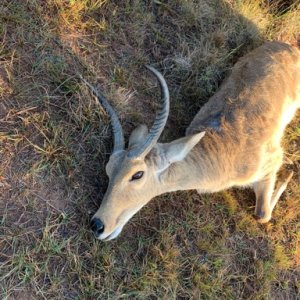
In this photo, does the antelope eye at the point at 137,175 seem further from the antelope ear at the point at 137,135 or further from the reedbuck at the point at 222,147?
the antelope ear at the point at 137,135

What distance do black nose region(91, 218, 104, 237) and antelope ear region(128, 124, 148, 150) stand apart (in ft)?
2.58

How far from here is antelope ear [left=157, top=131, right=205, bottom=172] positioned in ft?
16.5

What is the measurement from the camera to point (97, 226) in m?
4.70

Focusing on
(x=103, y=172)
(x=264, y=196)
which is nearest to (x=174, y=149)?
(x=103, y=172)

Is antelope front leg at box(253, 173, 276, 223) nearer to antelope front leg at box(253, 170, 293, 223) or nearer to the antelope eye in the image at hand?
antelope front leg at box(253, 170, 293, 223)

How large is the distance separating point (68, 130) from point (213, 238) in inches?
79.1

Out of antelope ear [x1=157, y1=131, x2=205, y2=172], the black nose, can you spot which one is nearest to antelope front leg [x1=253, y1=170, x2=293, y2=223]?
antelope ear [x1=157, y1=131, x2=205, y2=172]

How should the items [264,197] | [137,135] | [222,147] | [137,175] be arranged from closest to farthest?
[137,175] → [137,135] → [222,147] → [264,197]

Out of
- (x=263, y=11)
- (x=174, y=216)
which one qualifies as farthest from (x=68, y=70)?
(x=263, y=11)

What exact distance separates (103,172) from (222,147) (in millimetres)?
1251

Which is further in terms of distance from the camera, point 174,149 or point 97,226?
point 174,149

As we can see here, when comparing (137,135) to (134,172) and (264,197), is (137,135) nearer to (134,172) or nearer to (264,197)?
(134,172)

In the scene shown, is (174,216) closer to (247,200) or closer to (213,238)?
(213,238)

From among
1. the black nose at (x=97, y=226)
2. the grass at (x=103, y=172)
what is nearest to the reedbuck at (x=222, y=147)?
the black nose at (x=97, y=226)
